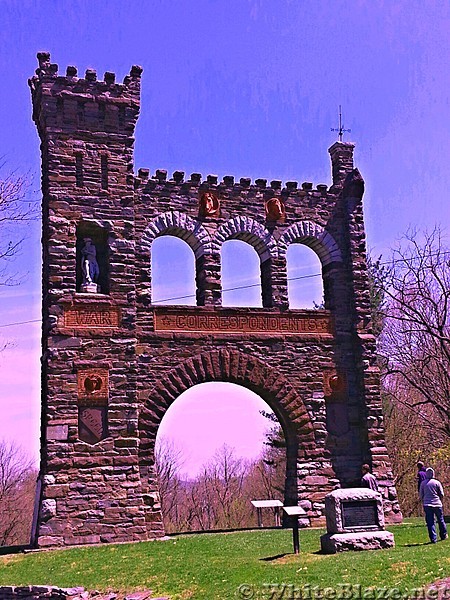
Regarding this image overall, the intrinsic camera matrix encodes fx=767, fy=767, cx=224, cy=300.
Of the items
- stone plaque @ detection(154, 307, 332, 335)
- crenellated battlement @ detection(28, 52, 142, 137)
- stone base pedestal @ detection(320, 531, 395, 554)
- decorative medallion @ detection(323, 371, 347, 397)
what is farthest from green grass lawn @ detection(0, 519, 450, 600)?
crenellated battlement @ detection(28, 52, 142, 137)

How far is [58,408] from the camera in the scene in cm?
1962

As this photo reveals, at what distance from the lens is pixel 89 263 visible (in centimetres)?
2120

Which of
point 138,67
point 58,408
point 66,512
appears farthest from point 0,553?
point 138,67

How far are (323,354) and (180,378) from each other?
437cm

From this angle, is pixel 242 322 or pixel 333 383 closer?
pixel 242 322

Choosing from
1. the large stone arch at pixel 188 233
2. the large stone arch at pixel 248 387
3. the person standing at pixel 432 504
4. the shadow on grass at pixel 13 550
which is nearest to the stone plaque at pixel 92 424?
the large stone arch at pixel 248 387

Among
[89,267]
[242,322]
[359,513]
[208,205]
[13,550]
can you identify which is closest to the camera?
[359,513]

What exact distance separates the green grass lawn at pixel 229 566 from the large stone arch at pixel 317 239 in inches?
329

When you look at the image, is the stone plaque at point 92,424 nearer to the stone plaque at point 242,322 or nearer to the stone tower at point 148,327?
the stone tower at point 148,327

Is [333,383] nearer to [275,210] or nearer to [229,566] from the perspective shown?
[275,210]

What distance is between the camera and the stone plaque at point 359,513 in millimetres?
14867

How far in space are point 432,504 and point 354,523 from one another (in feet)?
5.88

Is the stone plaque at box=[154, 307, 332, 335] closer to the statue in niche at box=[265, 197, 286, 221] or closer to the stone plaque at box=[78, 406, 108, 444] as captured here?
the stone plaque at box=[78, 406, 108, 444]

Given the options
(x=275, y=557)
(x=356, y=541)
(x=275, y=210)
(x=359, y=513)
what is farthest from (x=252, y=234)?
(x=356, y=541)
